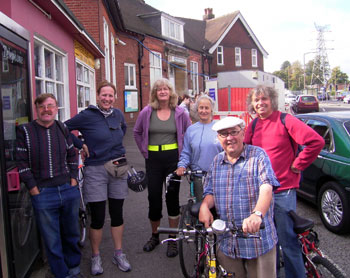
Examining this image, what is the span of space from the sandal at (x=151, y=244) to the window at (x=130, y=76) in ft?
48.2

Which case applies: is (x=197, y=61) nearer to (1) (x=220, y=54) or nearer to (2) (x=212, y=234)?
(1) (x=220, y=54)

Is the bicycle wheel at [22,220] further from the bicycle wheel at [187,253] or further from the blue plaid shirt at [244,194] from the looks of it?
the blue plaid shirt at [244,194]

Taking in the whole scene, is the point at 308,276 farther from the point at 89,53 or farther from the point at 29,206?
the point at 89,53

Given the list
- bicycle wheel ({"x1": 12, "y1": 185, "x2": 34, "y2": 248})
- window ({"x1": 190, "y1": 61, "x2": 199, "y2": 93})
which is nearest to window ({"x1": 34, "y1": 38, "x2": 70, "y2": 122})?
bicycle wheel ({"x1": 12, "y1": 185, "x2": 34, "y2": 248})

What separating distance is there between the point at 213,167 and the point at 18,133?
1.66 meters

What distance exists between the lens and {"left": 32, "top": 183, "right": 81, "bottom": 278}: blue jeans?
2979 millimetres

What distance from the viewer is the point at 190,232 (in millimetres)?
2094

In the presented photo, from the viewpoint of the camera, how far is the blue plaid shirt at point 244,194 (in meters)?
2.22

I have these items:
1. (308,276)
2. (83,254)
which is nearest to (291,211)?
(308,276)

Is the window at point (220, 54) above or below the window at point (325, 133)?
above

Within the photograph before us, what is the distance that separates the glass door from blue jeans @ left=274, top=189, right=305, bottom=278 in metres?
2.16

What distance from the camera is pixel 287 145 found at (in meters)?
2.85

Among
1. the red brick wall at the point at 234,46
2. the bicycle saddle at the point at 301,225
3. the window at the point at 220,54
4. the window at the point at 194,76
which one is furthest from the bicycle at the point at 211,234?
the window at the point at 220,54

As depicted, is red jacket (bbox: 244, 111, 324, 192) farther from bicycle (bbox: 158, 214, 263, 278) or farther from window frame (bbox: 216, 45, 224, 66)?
window frame (bbox: 216, 45, 224, 66)
